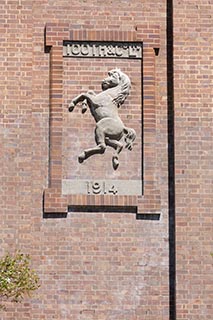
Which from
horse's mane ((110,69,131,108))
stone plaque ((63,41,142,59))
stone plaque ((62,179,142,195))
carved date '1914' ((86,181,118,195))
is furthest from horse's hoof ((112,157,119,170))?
stone plaque ((63,41,142,59))

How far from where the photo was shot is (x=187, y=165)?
44.4 feet

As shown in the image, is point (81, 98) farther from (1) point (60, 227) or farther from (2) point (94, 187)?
(1) point (60, 227)

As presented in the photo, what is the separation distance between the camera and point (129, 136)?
1371 cm

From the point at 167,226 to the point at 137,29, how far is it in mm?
3566

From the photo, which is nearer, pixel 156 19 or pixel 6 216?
pixel 6 216

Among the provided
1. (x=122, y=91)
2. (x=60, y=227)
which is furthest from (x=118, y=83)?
(x=60, y=227)

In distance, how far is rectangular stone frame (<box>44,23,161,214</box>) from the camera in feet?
44.0

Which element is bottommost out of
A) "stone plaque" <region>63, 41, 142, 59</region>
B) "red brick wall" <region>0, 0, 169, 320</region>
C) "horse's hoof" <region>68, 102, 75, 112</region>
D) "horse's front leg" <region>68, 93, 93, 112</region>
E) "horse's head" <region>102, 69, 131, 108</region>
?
"red brick wall" <region>0, 0, 169, 320</region>

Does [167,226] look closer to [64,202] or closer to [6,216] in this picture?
[64,202]

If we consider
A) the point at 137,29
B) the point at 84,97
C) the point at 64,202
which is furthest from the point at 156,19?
the point at 64,202

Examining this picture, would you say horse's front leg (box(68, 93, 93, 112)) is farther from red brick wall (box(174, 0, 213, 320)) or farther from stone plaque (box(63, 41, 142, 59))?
red brick wall (box(174, 0, 213, 320))

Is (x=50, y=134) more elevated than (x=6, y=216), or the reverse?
(x=50, y=134)

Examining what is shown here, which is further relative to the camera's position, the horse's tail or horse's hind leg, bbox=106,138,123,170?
the horse's tail

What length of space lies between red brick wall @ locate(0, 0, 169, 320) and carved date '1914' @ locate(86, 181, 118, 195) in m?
0.39
